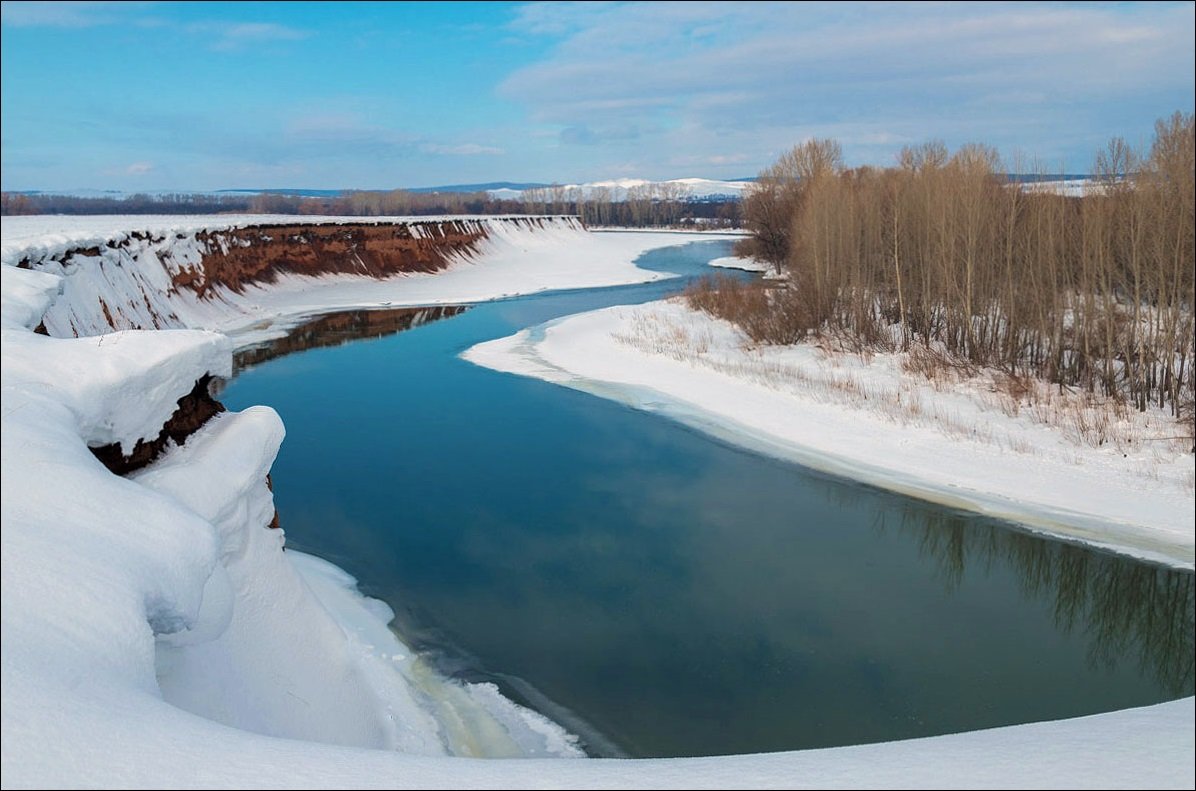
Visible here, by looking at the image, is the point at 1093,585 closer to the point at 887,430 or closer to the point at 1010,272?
the point at 887,430

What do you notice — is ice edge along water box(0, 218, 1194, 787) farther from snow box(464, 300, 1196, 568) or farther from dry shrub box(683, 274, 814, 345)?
dry shrub box(683, 274, 814, 345)

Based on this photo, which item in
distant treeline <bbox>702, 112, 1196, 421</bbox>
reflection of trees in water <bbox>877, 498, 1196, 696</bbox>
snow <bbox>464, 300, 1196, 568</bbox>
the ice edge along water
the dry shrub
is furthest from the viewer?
the dry shrub

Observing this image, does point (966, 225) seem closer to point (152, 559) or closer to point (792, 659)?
point (792, 659)

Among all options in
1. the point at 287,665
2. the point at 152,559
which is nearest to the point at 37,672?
the point at 152,559

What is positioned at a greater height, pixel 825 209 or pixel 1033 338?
pixel 825 209

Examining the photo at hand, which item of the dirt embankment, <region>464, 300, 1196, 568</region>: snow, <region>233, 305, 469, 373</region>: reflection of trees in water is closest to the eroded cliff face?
the dirt embankment

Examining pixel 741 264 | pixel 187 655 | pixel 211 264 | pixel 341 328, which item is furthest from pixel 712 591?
pixel 741 264
